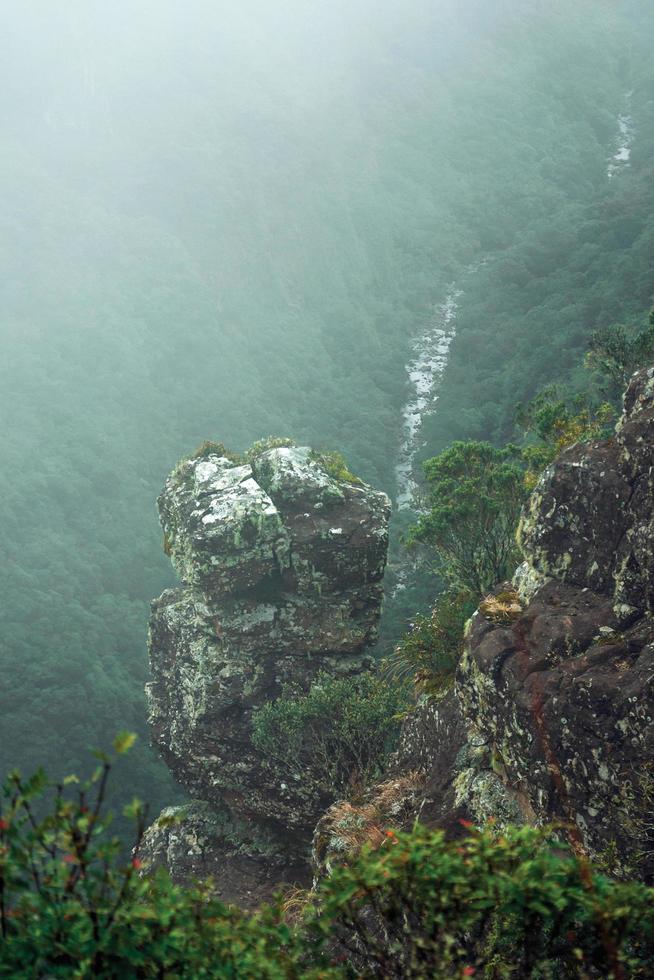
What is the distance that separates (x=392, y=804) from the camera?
14703mm

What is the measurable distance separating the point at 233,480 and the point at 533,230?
250ft

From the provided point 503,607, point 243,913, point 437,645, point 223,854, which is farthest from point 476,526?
point 243,913

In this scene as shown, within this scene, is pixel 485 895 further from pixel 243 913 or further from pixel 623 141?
pixel 623 141

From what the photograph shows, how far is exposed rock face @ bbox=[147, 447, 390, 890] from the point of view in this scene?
72.5ft

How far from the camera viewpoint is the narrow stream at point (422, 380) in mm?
68500

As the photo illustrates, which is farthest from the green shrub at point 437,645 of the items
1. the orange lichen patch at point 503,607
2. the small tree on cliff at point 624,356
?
the small tree on cliff at point 624,356

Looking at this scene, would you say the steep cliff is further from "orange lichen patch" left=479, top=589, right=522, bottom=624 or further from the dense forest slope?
the dense forest slope

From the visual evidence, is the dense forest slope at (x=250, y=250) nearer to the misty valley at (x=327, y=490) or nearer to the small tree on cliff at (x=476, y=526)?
the misty valley at (x=327, y=490)

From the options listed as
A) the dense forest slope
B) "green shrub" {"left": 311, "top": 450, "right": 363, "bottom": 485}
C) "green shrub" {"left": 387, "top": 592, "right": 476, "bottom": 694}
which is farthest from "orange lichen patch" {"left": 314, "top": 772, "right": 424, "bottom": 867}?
the dense forest slope

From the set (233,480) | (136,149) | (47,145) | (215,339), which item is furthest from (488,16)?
(233,480)

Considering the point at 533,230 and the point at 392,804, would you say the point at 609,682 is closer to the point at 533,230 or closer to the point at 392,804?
the point at 392,804

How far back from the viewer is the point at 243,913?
5.13 metres

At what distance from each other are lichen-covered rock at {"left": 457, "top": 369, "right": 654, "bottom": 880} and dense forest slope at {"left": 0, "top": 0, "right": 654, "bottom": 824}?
1454 inches

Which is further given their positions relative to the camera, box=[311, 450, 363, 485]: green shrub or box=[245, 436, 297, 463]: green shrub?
box=[245, 436, 297, 463]: green shrub
